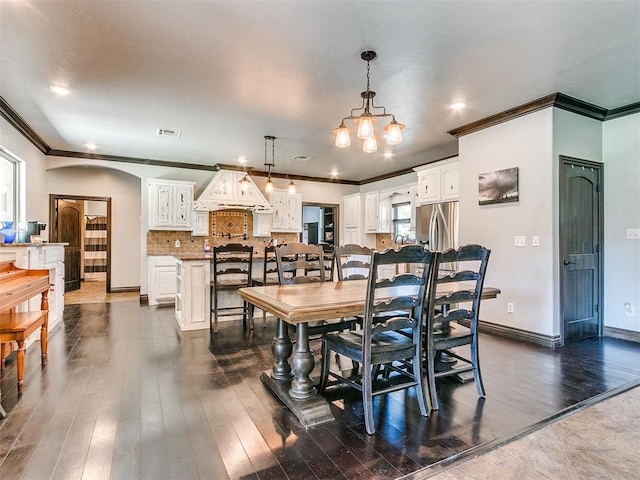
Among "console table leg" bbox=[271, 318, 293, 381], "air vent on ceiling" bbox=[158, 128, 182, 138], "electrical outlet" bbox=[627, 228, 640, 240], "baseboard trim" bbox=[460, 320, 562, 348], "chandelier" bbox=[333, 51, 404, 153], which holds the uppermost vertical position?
"air vent on ceiling" bbox=[158, 128, 182, 138]

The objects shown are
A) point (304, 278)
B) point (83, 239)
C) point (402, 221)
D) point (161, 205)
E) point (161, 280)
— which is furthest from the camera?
point (83, 239)

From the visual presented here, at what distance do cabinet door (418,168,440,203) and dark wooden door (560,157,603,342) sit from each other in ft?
6.21

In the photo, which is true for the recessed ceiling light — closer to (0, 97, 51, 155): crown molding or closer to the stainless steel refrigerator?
(0, 97, 51, 155): crown molding

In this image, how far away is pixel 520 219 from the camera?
407cm

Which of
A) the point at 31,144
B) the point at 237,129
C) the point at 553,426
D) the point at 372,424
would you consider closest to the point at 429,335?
the point at 372,424

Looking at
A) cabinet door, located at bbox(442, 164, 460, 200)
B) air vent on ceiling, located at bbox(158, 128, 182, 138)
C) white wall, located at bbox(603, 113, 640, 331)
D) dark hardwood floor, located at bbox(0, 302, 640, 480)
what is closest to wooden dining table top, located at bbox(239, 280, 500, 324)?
dark hardwood floor, located at bbox(0, 302, 640, 480)

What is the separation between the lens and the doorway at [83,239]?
7.96 m

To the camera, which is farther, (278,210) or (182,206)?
(278,210)

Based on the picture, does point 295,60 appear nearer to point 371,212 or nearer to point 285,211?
point 285,211

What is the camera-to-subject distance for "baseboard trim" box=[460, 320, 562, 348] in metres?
3.79

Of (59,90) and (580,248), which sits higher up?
(59,90)

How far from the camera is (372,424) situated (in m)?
2.07

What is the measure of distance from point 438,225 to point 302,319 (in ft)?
13.0

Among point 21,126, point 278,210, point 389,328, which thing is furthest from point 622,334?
point 21,126
